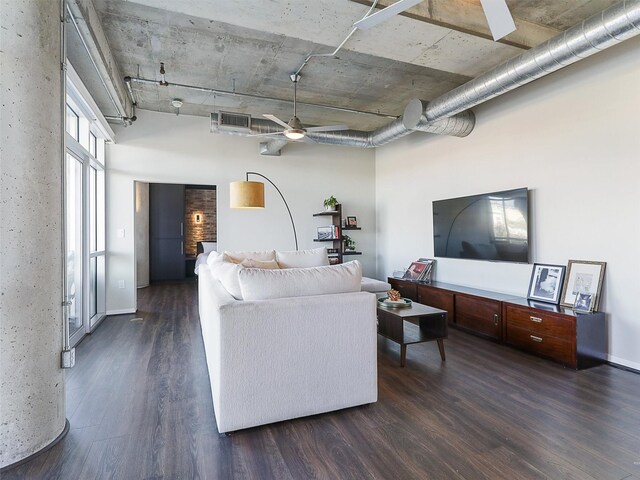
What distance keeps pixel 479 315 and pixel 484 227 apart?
1.11 metres

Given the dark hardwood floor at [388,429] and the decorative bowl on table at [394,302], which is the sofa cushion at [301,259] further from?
the dark hardwood floor at [388,429]

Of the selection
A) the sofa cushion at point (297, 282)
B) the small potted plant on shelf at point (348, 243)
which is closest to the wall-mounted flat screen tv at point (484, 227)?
the small potted plant on shelf at point (348, 243)

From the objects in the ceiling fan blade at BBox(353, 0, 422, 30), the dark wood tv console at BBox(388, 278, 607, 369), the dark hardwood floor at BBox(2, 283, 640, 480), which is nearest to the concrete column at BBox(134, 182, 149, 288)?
the dark hardwood floor at BBox(2, 283, 640, 480)

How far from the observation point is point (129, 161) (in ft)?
17.1

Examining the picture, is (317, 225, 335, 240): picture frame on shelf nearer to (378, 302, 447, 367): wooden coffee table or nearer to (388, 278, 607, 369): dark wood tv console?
(388, 278, 607, 369): dark wood tv console

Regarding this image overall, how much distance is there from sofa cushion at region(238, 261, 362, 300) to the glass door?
281 cm

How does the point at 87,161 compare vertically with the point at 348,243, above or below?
above

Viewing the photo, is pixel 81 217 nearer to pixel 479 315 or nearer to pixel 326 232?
pixel 326 232

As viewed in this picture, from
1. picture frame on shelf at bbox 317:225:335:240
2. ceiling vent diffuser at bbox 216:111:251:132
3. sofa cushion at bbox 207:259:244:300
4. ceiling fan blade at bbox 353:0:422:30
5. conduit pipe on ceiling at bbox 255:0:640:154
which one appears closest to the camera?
ceiling fan blade at bbox 353:0:422:30

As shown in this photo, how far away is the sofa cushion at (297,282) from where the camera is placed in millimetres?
2139

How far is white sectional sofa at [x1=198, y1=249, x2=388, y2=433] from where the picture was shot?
1983 millimetres

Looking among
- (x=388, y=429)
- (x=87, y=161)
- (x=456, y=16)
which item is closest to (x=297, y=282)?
(x=388, y=429)

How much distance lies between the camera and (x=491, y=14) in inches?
78.7

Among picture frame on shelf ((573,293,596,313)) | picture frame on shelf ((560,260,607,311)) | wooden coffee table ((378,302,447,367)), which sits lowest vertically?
wooden coffee table ((378,302,447,367))
